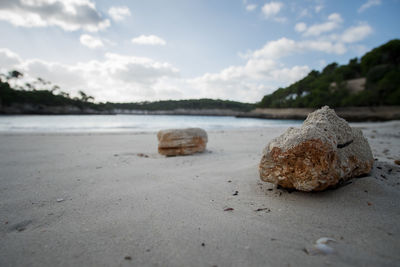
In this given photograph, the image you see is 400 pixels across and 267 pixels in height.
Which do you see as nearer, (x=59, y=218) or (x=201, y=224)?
(x=201, y=224)

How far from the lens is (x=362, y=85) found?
4181 cm

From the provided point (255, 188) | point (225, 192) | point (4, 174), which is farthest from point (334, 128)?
point (4, 174)

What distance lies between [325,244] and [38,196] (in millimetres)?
2651

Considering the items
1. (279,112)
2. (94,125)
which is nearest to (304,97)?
(279,112)

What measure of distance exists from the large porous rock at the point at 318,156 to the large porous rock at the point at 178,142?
2705mm

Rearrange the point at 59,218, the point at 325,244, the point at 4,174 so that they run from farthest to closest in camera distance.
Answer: the point at 4,174, the point at 59,218, the point at 325,244

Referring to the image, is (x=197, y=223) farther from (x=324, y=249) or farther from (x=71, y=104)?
(x=71, y=104)

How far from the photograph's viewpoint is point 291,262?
0.93 meters

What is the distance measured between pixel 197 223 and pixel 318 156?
1153 mm

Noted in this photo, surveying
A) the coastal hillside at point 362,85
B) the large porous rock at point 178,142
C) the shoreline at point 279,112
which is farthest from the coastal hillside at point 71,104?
the large porous rock at point 178,142

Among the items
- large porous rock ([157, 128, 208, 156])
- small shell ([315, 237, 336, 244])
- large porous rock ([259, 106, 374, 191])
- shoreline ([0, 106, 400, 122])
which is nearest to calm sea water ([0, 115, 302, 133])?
large porous rock ([157, 128, 208, 156])

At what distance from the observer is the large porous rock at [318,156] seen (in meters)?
1.47

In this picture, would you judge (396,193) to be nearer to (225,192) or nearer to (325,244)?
(325,244)

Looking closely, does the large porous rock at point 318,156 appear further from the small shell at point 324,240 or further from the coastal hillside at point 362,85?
the coastal hillside at point 362,85
